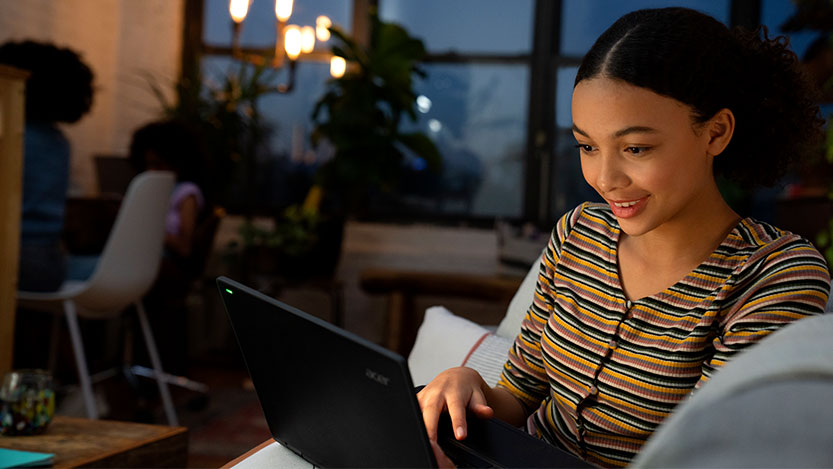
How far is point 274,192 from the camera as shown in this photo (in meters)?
5.32

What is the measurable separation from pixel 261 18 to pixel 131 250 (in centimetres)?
285

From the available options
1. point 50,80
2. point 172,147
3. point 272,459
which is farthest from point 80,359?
point 272,459

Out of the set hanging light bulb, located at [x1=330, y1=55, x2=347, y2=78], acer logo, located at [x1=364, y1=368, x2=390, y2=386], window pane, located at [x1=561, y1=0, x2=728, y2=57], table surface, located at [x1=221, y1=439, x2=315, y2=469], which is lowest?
table surface, located at [x1=221, y1=439, x2=315, y2=469]

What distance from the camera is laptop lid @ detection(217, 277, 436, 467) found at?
70 cm

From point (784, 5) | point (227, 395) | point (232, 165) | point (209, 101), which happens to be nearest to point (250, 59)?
point (209, 101)

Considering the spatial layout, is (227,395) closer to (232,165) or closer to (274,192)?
(232,165)

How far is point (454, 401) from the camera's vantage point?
2.97 ft

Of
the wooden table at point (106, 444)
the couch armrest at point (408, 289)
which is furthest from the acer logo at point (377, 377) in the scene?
the couch armrest at point (408, 289)

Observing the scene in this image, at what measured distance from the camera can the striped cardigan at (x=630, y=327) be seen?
0.87m

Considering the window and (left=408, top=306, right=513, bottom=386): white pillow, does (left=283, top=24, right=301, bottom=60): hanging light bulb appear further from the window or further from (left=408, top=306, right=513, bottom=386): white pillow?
(left=408, top=306, right=513, bottom=386): white pillow

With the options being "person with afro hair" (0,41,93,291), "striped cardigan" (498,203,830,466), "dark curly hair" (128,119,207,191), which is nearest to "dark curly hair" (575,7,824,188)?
"striped cardigan" (498,203,830,466)

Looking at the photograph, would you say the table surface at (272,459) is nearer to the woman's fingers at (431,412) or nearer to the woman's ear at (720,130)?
the woman's fingers at (431,412)

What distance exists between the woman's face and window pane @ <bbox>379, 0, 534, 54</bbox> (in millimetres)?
4290

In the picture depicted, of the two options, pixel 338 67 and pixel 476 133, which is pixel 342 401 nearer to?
pixel 338 67
